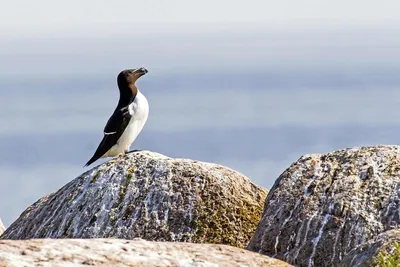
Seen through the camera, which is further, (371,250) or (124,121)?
(124,121)

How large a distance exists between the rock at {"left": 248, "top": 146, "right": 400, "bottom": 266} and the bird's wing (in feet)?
20.1

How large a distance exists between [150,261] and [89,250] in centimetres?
52

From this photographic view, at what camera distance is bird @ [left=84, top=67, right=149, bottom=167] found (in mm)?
22000

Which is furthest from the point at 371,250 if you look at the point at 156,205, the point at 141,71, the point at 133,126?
the point at 141,71

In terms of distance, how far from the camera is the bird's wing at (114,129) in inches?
866

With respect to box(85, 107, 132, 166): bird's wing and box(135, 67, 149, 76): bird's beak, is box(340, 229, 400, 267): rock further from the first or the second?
box(135, 67, 149, 76): bird's beak

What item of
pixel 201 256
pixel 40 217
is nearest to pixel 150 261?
pixel 201 256

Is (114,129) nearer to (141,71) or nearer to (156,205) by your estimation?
(141,71)

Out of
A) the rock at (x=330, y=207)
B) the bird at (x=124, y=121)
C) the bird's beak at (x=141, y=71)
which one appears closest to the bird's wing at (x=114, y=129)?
the bird at (x=124, y=121)

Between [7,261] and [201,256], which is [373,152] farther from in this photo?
[7,261]

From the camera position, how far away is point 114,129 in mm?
22016

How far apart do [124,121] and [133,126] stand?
18 cm

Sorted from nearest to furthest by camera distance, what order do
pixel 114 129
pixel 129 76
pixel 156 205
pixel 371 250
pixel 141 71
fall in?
pixel 371 250 → pixel 156 205 → pixel 114 129 → pixel 129 76 → pixel 141 71

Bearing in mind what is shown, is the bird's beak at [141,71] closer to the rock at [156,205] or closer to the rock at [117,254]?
the rock at [156,205]
